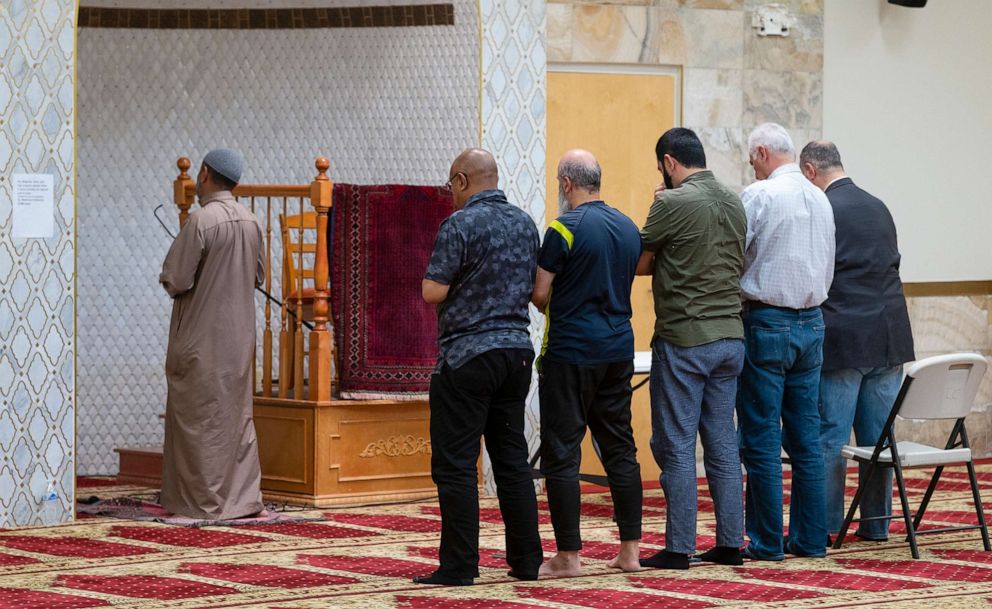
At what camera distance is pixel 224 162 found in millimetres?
7328

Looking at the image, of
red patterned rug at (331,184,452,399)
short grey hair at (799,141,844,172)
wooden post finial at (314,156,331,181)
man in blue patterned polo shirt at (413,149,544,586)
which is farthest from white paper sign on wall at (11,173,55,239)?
short grey hair at (799,141,844,172)

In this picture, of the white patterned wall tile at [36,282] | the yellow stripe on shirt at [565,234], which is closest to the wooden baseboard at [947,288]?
the yellow stripe on shirt at [565,234]

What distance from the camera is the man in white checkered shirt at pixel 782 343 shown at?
6.20 metres

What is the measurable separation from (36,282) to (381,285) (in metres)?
1.64

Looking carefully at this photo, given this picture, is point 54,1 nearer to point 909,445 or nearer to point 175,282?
point 175,282

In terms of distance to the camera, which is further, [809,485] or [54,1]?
[54,1]

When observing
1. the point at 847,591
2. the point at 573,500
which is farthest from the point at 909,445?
the point at 573,500

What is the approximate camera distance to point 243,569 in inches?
236

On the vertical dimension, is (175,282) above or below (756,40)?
below

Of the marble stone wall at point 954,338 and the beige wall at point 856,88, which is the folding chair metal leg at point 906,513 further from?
the marble stone wall at point 954,338

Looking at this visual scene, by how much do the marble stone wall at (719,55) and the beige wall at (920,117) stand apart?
21 centimetres

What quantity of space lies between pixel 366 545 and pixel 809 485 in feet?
5.83

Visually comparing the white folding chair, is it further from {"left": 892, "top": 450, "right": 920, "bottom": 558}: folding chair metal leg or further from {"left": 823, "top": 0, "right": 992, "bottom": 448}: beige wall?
{"left": 823, "top": 0, "right": 992, "bottom": 448}: beige wall

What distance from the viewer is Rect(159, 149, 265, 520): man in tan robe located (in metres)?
7.27
